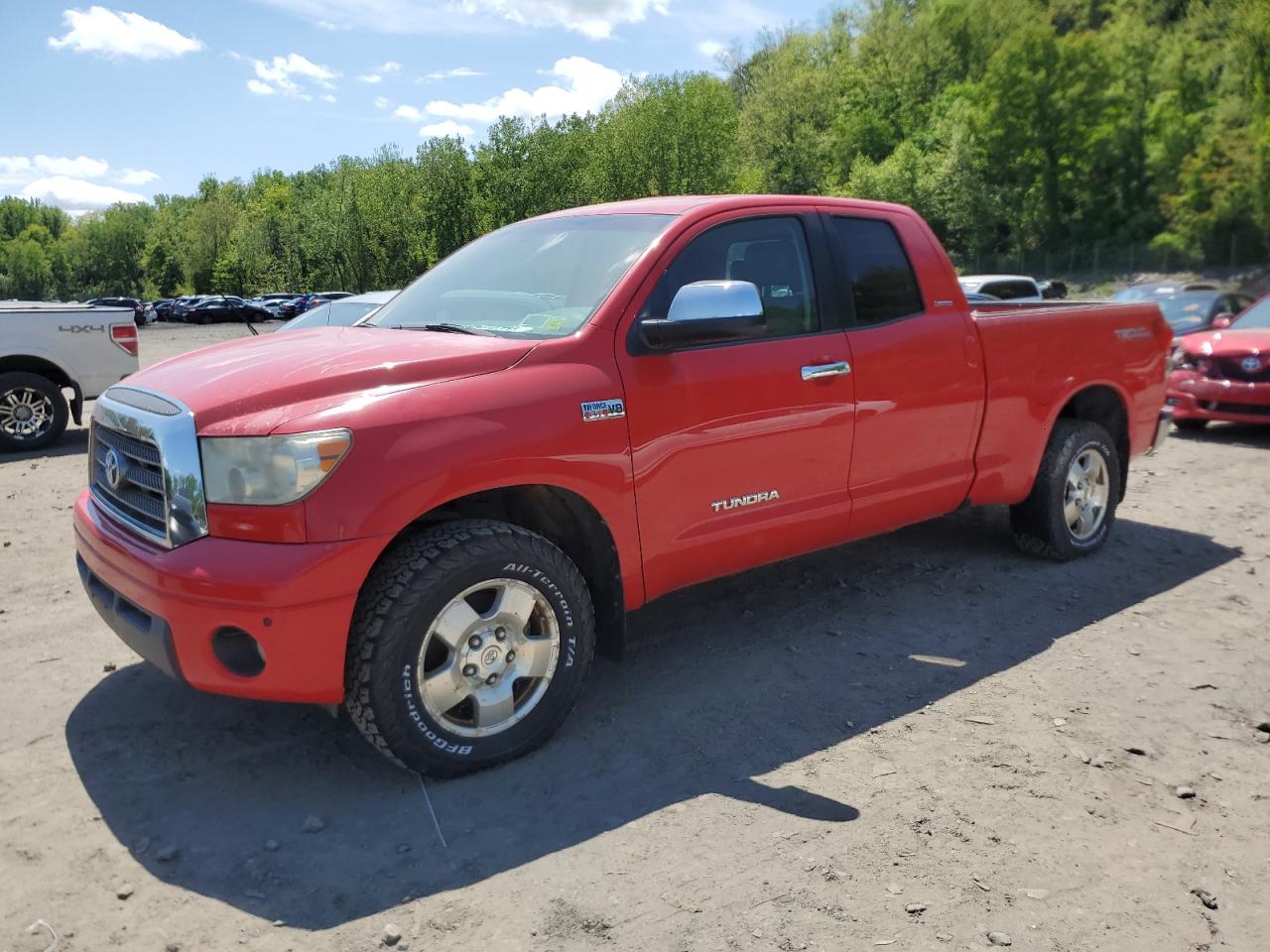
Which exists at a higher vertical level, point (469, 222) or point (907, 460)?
point (469, 222)

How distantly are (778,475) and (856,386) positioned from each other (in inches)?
23.1

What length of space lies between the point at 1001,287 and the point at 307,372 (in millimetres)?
12521

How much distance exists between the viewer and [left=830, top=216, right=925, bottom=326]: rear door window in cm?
474

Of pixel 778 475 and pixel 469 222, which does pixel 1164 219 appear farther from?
pixel 778 475

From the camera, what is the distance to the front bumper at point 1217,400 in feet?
33.4

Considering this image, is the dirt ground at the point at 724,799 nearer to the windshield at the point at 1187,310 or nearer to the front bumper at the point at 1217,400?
the front bumper at the point at 1217,400

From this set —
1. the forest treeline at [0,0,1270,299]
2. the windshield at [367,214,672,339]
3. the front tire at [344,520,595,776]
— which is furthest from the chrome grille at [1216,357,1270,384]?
the forest treeline at [0,0,1270,299]

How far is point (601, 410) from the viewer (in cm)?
371

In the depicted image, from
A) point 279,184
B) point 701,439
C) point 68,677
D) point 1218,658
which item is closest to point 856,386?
point 701,439

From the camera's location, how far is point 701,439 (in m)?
4.00

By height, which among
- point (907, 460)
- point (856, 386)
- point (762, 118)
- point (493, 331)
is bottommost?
point (907, 460)

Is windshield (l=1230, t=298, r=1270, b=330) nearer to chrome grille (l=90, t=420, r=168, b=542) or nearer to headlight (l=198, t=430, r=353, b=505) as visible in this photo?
headlight (l=198, t=430, r=353, b=505)

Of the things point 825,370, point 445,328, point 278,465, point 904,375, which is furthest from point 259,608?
point 904,375

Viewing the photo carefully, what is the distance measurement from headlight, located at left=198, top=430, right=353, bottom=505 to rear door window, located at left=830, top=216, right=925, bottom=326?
252cm
